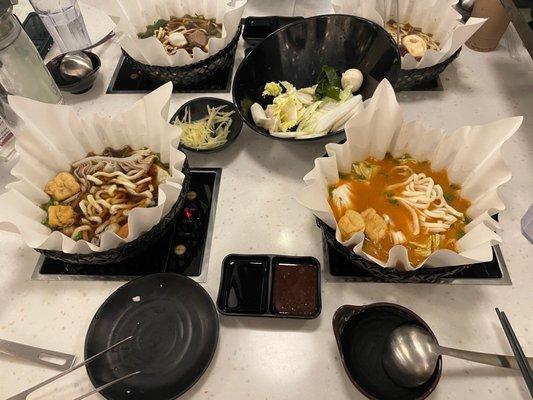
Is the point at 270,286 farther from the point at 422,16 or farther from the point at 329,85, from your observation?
the point at 422,16

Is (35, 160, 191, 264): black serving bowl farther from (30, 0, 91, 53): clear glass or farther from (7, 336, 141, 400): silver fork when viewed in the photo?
(30, 0, 91, 53): clear glass

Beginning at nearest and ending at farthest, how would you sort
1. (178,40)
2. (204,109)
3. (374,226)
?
(374,226)
(204,109)
(178,40)

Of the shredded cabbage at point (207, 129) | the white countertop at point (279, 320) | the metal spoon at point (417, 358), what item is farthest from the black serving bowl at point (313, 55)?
the metal spoon at point (417, 358)

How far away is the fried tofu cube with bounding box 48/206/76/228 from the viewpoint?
146 centimetres

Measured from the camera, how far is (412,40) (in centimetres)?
200

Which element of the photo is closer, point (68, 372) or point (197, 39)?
point (68, 372)

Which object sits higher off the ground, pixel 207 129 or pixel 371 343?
pixel 207 129

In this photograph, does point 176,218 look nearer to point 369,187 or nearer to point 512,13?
point 369,187

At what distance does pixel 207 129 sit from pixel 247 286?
0.83 m

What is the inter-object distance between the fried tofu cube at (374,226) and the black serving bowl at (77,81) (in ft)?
5.57

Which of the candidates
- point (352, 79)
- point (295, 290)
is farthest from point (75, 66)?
point (295, 290)

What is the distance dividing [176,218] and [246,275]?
409 mm

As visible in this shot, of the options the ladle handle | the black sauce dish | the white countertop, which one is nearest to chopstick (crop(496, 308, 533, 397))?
the ladle handle

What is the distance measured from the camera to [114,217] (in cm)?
150
